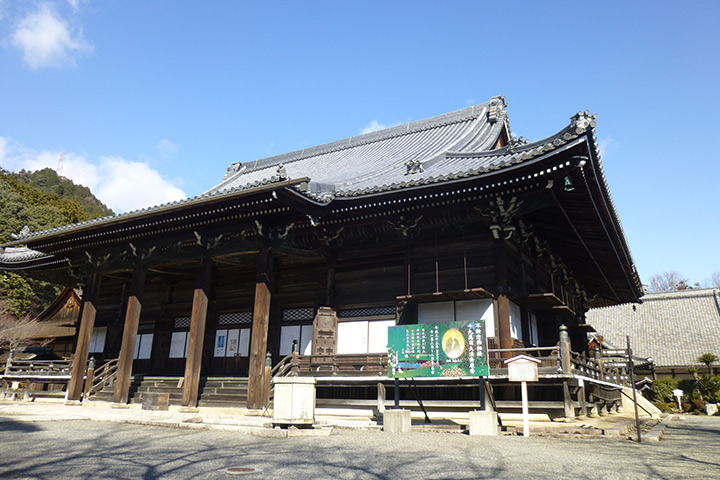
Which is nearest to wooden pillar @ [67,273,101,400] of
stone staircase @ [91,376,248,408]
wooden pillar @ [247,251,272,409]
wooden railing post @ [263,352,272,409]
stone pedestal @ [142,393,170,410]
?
stone staircase @ [91,376,248,408]

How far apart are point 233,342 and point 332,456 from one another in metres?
11.7

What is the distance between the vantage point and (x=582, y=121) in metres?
10.5

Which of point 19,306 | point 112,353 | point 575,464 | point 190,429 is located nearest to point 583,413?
point 575,464

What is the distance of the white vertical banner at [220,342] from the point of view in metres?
18.0


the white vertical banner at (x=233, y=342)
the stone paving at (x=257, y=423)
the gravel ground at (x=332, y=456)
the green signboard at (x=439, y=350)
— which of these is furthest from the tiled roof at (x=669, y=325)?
the gravel ground at (x=332, y=456)

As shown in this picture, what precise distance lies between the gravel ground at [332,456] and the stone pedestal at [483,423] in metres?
0.30

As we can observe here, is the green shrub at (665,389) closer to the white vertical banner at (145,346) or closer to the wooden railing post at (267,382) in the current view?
the wooden railing post at (267,382)

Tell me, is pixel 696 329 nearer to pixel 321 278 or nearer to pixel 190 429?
pixel 321 278

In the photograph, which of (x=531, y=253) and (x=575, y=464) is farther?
(x=531, y=253)

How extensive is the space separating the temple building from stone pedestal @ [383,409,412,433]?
3.50 metres

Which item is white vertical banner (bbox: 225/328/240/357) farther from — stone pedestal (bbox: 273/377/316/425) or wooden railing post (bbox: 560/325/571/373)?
wooden railing post (bbox: 560/325/571/373)

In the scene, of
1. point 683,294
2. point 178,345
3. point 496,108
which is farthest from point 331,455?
point 683,294

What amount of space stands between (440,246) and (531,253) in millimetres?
3551

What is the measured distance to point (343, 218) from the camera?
1454 centimetres
